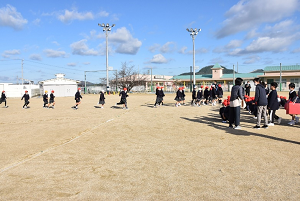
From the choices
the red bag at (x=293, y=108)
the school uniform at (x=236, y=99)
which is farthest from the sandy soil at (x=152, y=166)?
the red bag at (x=293, y=108)

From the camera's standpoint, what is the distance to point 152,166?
4.75 m

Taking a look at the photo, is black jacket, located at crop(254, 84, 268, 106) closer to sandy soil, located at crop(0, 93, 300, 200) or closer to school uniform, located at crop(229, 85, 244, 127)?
school uniform, located at crop(229, 85, 244, 127)

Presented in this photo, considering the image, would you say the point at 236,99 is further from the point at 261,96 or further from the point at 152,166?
the point at 152,166

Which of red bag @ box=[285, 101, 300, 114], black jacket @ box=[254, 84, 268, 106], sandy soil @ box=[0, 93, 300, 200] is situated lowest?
sandy soil @ box=[0, 93, 300, 200]

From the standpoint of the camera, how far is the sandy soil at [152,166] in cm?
359

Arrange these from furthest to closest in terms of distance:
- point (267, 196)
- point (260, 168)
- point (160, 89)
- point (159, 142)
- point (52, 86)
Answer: point (52, 86) → point (160, 89) → point (159, 142) → point (260, 168) → point (267, 196)

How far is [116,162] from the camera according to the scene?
16.6 ft

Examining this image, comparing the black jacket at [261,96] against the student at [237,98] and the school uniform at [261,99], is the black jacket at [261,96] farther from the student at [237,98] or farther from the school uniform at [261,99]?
the student at [237,98]

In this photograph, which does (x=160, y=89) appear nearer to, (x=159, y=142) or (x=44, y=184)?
(x=159, y=142)

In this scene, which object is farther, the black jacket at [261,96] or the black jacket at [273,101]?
the black jacket at [273,101]

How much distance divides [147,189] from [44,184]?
5.70 ft

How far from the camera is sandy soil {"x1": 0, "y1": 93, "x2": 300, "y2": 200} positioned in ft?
11.8

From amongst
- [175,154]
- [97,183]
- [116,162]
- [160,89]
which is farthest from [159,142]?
[160,89]

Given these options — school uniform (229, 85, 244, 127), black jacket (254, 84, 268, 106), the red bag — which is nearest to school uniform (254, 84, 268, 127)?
black jacket (254, 84, 268, 106)
